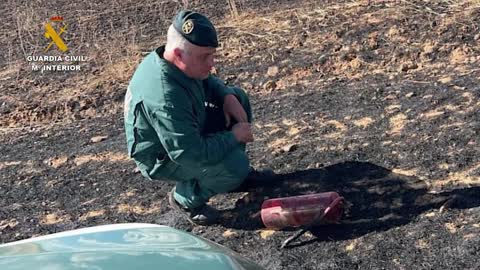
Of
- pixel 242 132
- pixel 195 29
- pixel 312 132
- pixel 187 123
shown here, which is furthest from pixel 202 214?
pixel 312 132

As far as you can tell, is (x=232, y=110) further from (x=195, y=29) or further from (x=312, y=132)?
(x=312, y=132)

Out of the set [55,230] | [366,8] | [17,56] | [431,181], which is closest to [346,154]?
[431,181]

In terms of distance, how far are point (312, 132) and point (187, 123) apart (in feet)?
4.90

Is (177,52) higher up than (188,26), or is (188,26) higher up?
(188,26)

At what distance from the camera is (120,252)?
2768 millimetres

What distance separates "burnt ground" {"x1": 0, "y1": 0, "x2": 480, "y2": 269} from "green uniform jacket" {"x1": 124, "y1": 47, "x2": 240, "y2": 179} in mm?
472

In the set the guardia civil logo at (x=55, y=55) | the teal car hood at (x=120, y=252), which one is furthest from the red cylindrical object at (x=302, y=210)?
the guardia civil logo at (x=55, y=55)

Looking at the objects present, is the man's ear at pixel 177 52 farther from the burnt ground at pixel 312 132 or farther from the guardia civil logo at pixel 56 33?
the guardia civil logo at pixel 56 33

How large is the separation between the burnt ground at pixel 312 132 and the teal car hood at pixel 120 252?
56.7 inches

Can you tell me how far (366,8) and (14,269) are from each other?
18.8 feet

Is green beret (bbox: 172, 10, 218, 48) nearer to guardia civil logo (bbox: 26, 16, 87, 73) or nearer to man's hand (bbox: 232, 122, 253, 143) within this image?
man's hand (bbox: 232, 122, 253, 143)

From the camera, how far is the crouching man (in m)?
4.48

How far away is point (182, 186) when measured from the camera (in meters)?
Answer: 4.92

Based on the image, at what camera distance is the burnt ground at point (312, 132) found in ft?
14.8
